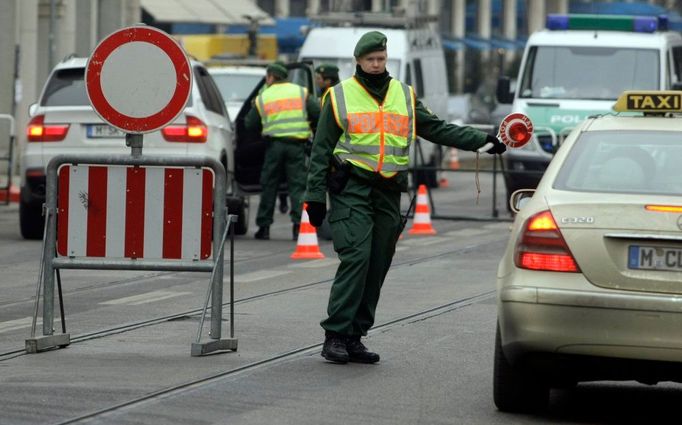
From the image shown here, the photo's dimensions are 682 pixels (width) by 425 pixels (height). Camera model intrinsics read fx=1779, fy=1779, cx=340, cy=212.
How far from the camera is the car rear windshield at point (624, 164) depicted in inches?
297

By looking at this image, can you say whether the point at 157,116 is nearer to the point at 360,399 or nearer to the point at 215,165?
the point at 215,165

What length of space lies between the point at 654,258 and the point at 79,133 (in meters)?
10.5

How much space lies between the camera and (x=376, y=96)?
368 inches

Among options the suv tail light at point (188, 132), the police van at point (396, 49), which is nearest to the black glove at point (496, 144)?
the suv tail light at point (188, 132)

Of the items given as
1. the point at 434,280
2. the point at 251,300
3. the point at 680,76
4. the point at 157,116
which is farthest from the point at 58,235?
the point at 680,76

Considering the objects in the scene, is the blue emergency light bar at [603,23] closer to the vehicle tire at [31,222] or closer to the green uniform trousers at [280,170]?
the green uniform trousers at [280,170]

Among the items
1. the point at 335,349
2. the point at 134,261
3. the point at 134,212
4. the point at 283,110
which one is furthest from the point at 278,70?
the point at 335,349

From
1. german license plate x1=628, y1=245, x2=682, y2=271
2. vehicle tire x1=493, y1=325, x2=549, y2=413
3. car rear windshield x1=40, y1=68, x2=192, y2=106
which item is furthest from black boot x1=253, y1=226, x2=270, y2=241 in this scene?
german license plate x1=628, y1=245, x2=682, y2=271

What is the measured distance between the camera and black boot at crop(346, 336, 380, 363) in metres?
9.27

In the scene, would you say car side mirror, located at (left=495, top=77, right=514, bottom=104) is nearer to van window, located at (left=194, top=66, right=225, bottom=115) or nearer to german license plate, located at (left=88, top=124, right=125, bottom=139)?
van window, located at (left=194, top=66, right=225, bottom=115)

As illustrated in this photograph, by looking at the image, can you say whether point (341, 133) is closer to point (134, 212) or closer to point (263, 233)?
point (134, 212)

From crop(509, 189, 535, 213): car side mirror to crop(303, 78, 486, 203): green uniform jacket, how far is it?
0.80m

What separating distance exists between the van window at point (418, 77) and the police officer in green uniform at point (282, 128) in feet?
37.5

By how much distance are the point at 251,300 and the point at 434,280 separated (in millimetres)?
2234
